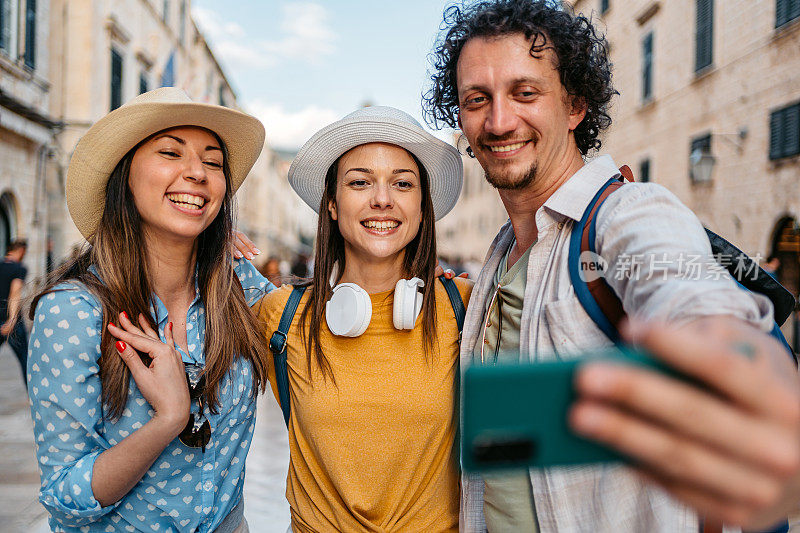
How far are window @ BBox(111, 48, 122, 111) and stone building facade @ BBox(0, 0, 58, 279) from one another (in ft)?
6.96

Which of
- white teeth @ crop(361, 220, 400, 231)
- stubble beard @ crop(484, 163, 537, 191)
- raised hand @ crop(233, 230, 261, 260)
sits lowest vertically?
raised hand @ crop(233, 230, 261, 260)

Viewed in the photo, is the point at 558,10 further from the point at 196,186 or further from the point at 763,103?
the point at 763,103

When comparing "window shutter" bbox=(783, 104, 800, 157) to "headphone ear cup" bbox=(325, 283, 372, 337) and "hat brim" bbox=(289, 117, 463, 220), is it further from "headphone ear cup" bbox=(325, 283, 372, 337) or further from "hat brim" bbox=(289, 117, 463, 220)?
"headphone ear cup" bbox=(325, 283, 372, 337)

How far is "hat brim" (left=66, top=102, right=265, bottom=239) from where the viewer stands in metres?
1.91

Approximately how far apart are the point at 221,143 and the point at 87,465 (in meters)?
1.20

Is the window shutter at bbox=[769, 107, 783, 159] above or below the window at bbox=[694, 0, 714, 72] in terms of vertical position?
below

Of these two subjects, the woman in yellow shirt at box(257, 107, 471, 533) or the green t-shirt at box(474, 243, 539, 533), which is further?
the woman in yellow shirt at box(257, 107, 471, 533)

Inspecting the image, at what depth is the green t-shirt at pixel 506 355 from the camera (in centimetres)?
161

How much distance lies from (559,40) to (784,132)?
9.08 m

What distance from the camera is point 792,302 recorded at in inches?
58.6

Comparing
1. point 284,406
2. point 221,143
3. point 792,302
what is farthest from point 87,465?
point 792,302

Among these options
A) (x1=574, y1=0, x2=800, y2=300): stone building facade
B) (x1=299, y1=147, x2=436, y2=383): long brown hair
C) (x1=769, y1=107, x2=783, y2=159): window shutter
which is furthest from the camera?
(x1=769, y1=107, x2=783, y2=159): window shutter

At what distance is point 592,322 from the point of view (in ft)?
4.72

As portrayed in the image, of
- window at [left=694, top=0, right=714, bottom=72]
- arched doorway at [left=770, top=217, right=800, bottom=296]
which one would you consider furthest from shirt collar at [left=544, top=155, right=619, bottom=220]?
window at [left=694, top=0, right=714, bottom=72]
